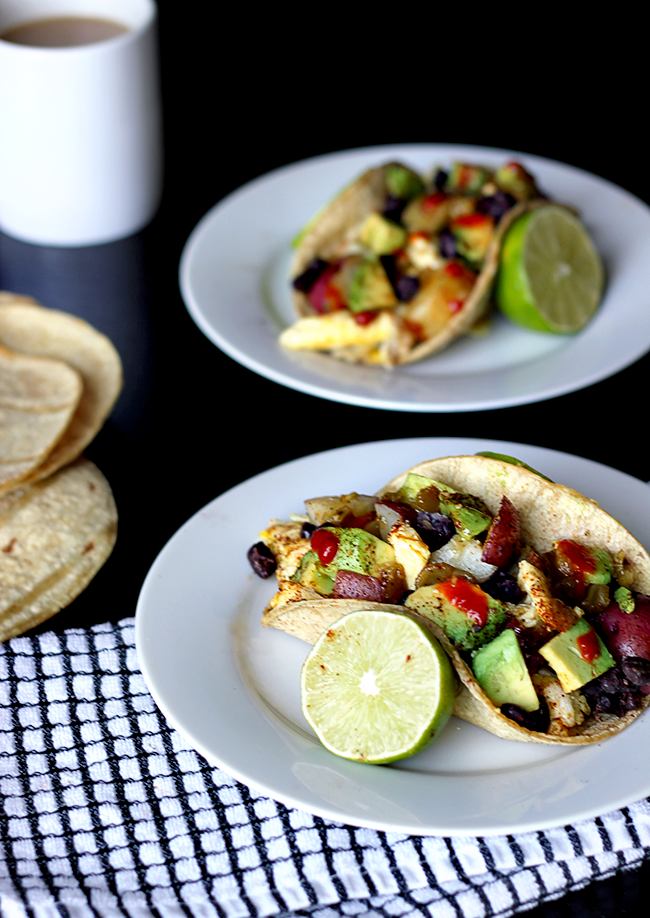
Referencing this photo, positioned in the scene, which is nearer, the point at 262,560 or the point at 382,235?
the point at 262,560

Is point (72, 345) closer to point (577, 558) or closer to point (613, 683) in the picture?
point (577, 558)

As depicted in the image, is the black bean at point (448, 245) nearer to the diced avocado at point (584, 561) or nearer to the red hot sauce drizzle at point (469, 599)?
the diced avocado at point (584, 561)

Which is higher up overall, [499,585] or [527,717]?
[499,585]

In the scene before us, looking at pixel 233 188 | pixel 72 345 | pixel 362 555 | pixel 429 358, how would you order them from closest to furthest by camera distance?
pixel 362 555 → pixel 72 345 → pixel 429 358 → pixel 233 188

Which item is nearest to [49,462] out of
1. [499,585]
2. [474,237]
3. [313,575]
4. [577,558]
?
[313,575]

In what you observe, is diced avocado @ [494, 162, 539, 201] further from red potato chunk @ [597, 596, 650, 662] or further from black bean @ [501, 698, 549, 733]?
black bean @ [501, 698, 549, 733]

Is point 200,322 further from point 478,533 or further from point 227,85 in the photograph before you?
point 227,85

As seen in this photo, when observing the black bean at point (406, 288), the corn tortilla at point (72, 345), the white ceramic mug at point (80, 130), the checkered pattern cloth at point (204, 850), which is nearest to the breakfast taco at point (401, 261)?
the black bean at point (406, 288)
